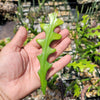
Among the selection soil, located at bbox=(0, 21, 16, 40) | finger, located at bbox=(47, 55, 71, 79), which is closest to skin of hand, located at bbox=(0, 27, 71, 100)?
finger, located at bbox=(47, 55, 71, 79)

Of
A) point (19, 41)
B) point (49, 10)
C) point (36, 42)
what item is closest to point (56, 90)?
point (36, 42)

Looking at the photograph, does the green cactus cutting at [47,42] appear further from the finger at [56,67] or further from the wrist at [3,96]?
the wrist at [3,96]

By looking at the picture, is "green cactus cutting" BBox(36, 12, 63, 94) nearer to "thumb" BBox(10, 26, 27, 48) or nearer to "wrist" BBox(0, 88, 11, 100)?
"thumb" BBox(10, 26, 27, 48)

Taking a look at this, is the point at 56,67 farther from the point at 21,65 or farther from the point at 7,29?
the point at 7,29

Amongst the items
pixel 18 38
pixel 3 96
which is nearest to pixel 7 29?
pixel 18 38

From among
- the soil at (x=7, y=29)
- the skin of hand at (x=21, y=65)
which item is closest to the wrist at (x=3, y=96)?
the skin of hand at (x=21, y=65)

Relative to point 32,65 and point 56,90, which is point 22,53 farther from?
point 56,90
